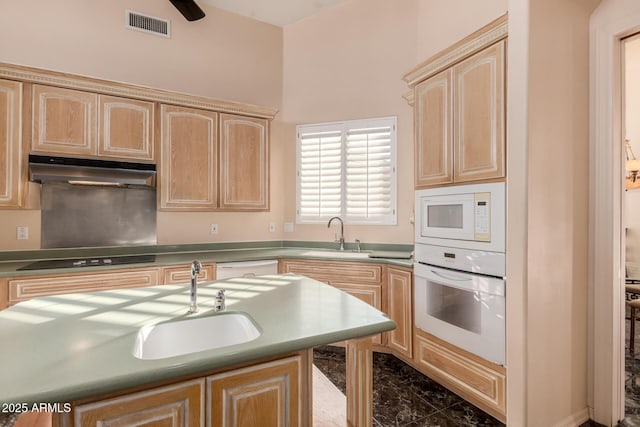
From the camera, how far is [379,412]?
2.17 meters

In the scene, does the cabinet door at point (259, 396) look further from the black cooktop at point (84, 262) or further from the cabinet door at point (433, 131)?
the black cooktop at point (84, 262)

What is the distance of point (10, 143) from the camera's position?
8.39 ft

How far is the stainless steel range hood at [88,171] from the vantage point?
2.58m

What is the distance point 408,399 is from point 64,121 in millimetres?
3426

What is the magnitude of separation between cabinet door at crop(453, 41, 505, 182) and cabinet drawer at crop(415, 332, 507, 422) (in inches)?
47.0

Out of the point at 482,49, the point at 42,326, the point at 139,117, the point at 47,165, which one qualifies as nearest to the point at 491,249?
the point at 482,49

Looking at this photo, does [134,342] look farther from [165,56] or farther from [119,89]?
[165,56]

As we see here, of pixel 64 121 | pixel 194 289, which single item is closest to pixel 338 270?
pixel 194 289

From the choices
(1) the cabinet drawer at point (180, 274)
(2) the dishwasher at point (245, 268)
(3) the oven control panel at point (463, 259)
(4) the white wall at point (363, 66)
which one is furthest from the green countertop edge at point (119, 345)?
(4) the white wall at point (363, 66)

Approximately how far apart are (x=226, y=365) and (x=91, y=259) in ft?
8.69

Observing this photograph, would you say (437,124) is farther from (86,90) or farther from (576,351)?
(86,90)

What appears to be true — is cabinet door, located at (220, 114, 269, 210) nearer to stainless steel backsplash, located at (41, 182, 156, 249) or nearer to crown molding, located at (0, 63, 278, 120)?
crown molding, located at (0, 63, 278, 120)

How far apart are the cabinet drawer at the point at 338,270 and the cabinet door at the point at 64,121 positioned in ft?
6.67

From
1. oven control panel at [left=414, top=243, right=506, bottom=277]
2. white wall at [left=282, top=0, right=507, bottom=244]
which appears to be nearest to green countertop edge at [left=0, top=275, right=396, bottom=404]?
oven control panel at [left=414, top=243, right=506, bottom=277]
